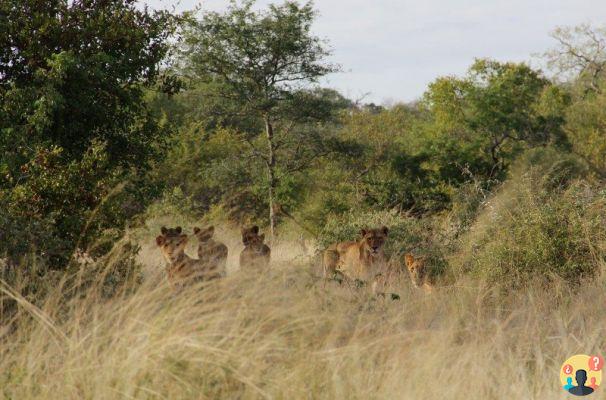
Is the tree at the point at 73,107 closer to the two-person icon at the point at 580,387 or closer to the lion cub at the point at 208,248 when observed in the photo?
the lion cub at the point at 208,248

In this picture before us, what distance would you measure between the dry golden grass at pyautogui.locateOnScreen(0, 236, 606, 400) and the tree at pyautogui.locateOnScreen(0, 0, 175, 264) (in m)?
3.61

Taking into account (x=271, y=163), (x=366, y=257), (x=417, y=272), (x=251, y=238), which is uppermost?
(x=271, y=163)

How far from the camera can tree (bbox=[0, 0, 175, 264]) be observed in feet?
35.6

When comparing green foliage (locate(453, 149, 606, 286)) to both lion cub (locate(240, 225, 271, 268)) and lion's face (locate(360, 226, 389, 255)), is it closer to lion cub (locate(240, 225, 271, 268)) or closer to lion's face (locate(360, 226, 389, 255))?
lion's face (locate(360, 226, 389, 255))

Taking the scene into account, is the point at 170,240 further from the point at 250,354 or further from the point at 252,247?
the point at 250,354

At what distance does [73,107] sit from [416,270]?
478 centimetres

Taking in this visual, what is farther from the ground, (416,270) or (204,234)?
(204,234)

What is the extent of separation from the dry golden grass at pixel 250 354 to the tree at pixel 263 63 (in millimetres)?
19301

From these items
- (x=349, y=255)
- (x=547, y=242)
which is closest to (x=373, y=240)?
(x=349, y=255)

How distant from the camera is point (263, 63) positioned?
26953 millimetres

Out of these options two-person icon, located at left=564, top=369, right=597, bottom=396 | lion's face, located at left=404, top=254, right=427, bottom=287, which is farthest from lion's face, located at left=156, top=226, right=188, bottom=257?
two-person icon, located at left=564, top=369, right=597, bottom=396

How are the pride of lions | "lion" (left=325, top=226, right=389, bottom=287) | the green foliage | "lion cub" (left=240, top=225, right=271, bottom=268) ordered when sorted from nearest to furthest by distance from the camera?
the pride of lions < the green foliage < "lion cub" (left=240, top=225, right=271, bottom=268) < "lion" (left=325, top=226, right=389, bottom=287)

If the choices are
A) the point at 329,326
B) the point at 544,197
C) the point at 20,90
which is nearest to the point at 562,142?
the point at 544,197

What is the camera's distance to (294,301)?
6.61 meters
